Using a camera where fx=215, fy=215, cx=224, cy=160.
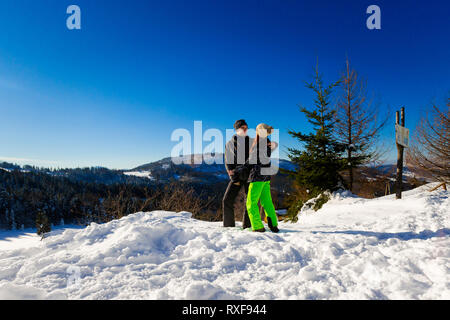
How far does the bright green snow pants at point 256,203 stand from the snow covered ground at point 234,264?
1.17 feet

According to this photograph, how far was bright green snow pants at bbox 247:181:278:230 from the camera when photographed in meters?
4.25

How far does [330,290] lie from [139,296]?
1992 mm

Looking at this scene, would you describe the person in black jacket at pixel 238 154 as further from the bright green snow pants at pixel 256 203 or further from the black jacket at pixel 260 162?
the bright green snow pants at pixel 256 203

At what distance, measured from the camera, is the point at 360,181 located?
42.2 ft

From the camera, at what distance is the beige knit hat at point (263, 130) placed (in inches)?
172

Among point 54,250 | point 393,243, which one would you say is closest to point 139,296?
→ point 54,250

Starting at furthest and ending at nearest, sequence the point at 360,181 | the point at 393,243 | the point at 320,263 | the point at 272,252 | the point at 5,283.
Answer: the point at 360,181, the point at 393,243, the point at 272,252, the point at 320,263, the point at 5,283

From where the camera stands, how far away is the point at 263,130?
4355mm

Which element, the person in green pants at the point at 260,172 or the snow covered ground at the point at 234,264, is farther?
the person in green pants at the point at 260,172

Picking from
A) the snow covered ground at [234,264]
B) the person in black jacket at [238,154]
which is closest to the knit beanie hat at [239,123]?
the person in black jacket at [238,154]

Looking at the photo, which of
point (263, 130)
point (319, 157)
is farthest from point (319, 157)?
point (263, 130)

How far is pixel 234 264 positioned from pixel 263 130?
8.40ft
